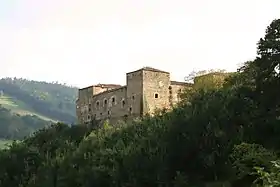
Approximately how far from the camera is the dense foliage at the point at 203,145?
1345 inches

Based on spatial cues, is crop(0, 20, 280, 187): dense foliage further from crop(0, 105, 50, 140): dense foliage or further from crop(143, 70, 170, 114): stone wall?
crop(0, 105, 50, 140): dense foliage

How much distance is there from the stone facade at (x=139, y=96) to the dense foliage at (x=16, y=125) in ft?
242

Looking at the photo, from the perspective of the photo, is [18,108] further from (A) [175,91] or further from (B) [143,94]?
(B) [143,94]

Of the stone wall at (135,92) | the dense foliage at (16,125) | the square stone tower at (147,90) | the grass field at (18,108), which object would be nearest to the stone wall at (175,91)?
the square stone tower at (147,90)

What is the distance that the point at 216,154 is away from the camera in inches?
1404

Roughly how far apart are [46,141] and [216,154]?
113 ft

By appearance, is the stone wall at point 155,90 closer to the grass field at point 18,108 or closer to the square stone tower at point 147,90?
the square stone tower at point 147,90

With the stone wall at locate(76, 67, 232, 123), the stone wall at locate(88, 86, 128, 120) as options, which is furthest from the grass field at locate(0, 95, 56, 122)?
the stone wall at locate(76, 67, 232, 123)

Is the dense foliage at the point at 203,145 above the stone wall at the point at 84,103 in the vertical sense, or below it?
below

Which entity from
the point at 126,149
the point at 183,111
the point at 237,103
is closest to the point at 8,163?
the point at 126,149

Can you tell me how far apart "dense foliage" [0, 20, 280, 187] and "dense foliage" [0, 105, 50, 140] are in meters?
96.8

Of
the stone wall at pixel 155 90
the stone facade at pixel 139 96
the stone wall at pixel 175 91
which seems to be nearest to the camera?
the stone wall at pixel 155 90

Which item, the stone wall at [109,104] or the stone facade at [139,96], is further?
the stone wall at [109,104]

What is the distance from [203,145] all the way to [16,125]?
12248 cm
